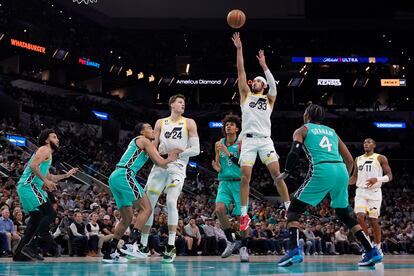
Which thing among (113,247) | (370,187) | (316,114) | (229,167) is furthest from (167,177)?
(370,187)

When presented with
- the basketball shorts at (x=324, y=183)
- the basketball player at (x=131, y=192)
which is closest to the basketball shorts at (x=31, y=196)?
the basketball player at (x=131, y=192)

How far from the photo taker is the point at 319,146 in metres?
8.18

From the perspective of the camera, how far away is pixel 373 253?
8.45m

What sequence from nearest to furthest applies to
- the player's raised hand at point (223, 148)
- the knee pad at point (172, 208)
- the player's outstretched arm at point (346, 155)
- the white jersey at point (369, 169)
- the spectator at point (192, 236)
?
the player's outstretched arm at point (346, 155) → the knee pad at point (172, 208) → the player's raised hand at point (223, 148) → the white jersey at point (369, 169) → the spectator at point (192, 236)

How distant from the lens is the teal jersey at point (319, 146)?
8164 mm

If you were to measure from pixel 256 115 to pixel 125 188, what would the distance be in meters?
2.45

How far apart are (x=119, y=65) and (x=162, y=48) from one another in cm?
486

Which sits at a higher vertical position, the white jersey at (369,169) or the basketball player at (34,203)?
the white jersey at (369,169)

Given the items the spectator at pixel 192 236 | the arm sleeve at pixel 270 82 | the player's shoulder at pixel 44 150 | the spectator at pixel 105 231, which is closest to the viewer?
the arm sleeve at pixel 270 82

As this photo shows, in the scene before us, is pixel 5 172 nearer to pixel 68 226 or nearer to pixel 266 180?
pixel 68 226

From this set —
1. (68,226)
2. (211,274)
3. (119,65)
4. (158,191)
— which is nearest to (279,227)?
(68,226)

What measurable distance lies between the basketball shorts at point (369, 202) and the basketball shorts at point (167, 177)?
4.44m

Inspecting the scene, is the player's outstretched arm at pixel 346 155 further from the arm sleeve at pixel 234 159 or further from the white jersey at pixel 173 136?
the white jersey at pixel 173 136

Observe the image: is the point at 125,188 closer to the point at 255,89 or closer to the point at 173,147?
the point at 173,147
